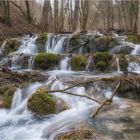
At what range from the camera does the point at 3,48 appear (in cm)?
1769

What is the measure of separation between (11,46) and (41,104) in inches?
416

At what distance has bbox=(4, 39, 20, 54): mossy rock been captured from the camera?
17.7 metres

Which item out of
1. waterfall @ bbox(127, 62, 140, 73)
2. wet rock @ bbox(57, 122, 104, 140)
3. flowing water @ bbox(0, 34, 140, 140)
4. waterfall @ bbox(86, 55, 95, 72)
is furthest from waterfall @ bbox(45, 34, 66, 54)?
wet rock @ bbox(57, 122, 104, 140)

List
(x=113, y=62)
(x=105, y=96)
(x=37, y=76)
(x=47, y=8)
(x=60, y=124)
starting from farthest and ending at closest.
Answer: (x=47, y=8) → (x=113, y=62) → (x=37, y=76) → (x=105, y=96) → (x=60, y=124)

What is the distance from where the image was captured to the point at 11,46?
1789cm

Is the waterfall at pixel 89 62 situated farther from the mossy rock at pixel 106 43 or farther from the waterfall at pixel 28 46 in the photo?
the waterfall at pixel 28 46

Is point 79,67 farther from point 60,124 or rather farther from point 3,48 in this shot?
point 60,124

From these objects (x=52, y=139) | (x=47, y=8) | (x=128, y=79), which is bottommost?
(x=52, y=139)

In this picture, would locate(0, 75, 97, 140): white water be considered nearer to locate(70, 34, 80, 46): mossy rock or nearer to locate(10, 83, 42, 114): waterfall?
→ locate(10, 83, 42, 114): waterfall

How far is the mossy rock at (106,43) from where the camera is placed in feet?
54.8

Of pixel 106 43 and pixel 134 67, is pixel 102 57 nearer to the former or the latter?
pixel 134 67

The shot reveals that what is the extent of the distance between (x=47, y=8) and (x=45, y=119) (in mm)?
20236

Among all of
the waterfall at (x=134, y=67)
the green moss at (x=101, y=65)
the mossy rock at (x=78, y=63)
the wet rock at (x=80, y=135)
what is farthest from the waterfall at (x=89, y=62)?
the wet rock at (x=80, y=135)

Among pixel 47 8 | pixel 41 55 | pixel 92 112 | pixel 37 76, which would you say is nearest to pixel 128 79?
pixel 92 112
